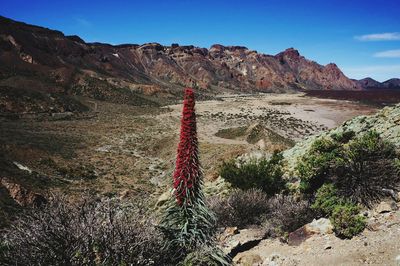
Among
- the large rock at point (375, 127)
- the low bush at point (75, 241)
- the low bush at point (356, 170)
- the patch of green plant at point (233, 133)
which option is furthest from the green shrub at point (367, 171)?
the patch of green plant at point (233, 133)

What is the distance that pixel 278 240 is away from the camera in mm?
7828

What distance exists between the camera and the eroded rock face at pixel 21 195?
1373 cm

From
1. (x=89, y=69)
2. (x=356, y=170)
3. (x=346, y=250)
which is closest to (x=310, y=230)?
(x=346, y=250)

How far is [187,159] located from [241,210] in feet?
14.0

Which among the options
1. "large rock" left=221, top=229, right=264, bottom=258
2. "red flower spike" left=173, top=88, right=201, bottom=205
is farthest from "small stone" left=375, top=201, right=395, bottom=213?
"red flower spike" left=173, top=88, right=201, bottom=205

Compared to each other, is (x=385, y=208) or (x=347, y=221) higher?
(x=385, y=208)

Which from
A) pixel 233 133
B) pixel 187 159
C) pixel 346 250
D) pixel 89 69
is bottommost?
pixel 233 133

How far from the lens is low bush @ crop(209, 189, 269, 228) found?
29.4 ft

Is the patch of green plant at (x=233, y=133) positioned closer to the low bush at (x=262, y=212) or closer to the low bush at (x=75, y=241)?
the low bush at (x=262, y=212)

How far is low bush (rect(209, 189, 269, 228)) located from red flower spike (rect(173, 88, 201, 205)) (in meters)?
3.52

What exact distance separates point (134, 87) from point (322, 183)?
4023 inches

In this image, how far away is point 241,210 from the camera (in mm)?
9164

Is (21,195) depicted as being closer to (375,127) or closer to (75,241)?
(75,241)

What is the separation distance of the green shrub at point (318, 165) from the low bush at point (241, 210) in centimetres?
127
